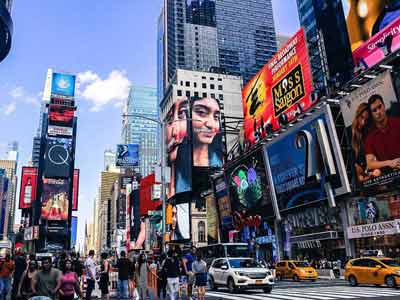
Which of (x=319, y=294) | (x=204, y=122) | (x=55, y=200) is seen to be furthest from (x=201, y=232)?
(x=319, y=294)

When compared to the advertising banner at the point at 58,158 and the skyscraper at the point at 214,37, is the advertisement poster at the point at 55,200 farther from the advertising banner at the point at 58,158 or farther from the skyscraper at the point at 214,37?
the skyscraper at the point at 214,37

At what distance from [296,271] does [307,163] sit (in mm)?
14710

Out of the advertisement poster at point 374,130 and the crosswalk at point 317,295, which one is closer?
the crosswalk at point 317,295

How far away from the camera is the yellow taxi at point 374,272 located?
65.8 feet

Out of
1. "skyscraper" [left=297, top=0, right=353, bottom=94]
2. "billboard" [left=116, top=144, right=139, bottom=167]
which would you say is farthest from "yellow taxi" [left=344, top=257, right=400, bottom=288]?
"billboard" [left=116, top=144, right=139, bottom=167]

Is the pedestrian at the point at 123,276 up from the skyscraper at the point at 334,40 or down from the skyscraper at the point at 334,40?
down

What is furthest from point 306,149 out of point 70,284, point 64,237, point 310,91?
point 64,237

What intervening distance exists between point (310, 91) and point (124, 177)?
145m

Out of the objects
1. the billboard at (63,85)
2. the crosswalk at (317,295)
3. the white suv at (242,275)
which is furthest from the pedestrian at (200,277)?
the billboard at (63,85)

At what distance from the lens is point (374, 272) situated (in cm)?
2102

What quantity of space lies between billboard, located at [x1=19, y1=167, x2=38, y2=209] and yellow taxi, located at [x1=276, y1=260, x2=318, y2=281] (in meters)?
109

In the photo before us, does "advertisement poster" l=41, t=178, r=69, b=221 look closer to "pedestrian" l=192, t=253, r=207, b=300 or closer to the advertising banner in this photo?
the advertising banner

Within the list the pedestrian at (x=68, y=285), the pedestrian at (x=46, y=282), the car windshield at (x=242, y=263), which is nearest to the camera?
the pedestrian at (x=46, y=282)

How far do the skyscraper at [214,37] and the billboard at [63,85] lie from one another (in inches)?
1958
